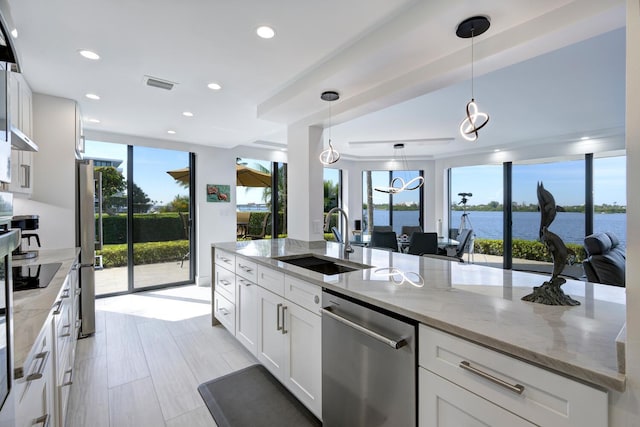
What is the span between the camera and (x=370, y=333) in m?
1.35

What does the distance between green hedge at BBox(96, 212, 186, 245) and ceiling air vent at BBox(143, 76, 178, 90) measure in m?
2.74

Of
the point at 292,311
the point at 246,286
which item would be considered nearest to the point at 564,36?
the point at 292,311

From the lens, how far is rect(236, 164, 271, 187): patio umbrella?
5914 mm

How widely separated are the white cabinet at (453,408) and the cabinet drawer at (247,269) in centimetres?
160

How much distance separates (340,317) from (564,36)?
198cm

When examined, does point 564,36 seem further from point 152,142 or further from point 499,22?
point 152,142

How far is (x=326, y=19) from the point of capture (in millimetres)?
1883

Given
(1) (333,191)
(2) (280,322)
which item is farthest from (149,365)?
(1) (333,191)

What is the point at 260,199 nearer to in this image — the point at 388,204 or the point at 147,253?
the point at 147,253

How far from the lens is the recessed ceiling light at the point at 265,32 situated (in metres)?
1.97

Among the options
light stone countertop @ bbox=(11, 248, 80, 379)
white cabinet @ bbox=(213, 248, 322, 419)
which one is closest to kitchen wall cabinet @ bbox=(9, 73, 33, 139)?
light stone countertop @ bbox=(11, 248, 80, 379)

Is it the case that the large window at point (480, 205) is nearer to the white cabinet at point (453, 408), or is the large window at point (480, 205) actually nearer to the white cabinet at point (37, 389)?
the white cabinet at point (453, 408)

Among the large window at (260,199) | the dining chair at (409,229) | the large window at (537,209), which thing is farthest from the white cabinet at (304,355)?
the large window at (537,209)

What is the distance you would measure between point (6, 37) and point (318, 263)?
2.27m
